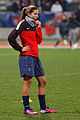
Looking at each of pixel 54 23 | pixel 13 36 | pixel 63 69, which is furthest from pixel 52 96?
pixel 54 23

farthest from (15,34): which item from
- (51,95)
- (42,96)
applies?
(51,95)

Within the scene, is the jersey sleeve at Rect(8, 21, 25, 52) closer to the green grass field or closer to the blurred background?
the green grass field

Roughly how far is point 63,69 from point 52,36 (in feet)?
57.9

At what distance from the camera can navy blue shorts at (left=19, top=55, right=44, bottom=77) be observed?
21.8ft

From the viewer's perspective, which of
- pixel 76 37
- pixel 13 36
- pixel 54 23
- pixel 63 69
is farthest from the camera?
pixel 54 23

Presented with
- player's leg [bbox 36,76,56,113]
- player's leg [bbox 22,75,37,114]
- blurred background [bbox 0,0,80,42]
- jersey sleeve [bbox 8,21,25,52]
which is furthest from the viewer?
blurred background [bbox 0,0,80,42]

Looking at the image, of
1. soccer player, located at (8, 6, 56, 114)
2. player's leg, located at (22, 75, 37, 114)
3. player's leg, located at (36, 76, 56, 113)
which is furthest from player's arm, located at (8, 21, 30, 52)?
player's leg, located at (36, 76, 56, 113)

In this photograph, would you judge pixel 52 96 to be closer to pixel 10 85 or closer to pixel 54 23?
pixel 10 85

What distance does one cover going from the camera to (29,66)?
6652 millimetres

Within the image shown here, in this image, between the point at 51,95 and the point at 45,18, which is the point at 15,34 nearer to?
the point at 51,95

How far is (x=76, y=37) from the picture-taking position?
27562 mm

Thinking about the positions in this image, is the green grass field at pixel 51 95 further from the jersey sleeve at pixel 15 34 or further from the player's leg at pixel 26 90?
the jersey sleeve at pixel 15 34

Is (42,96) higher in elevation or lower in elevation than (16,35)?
lower

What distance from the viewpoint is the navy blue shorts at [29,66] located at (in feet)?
21.8
